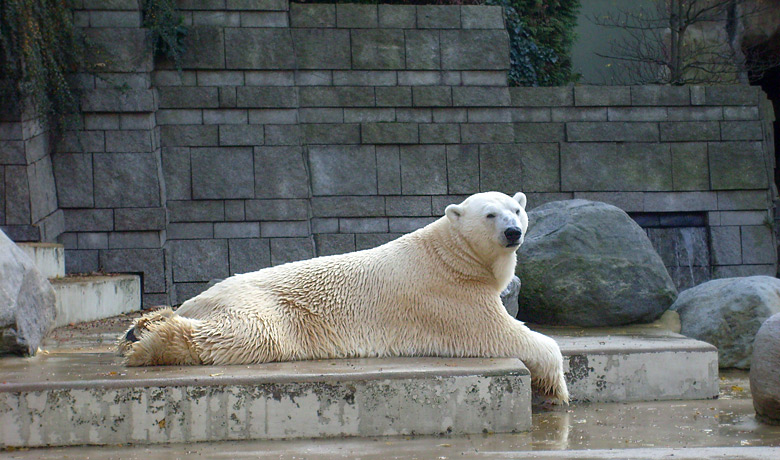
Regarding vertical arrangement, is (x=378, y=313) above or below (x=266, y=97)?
below

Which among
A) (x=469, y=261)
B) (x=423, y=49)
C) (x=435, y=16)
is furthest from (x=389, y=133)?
(x=469, y=261)

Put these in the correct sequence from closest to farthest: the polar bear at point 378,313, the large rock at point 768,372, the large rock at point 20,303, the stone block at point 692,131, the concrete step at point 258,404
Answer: the concrete step at point 258,404 → the large rock at point 768,372 → the polar bear at point 378,313 → the large rock at point 20,303 → the stone block at point 692,131

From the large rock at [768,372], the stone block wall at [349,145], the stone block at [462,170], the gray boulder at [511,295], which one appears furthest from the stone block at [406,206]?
the large rock at [768,372]

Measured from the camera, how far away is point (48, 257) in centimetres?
781

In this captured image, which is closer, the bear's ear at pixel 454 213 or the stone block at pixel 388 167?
the bear's ear at pixel 454 213

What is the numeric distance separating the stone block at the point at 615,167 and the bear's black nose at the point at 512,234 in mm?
5301

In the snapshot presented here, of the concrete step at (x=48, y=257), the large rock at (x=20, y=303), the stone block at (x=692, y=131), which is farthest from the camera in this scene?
the stone block at (x=692, y=131)

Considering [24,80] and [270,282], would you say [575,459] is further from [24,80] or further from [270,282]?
[24,80]

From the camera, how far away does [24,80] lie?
789 cm

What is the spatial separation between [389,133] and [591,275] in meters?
3.12

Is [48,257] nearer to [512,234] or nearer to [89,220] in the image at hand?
[89,220]

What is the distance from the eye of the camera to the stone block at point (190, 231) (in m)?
9.08

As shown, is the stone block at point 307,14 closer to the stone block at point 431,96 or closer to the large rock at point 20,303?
the stone block at point 431,96

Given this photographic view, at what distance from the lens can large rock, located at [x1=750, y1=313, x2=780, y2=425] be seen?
170 inches
